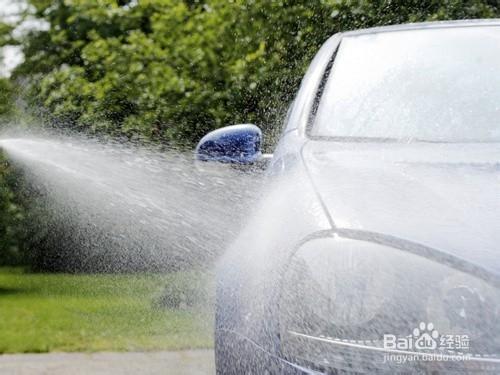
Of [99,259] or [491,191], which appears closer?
[491,191]

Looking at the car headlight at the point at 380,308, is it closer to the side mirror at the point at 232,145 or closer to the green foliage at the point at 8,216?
the side mirror at the point at 232,145

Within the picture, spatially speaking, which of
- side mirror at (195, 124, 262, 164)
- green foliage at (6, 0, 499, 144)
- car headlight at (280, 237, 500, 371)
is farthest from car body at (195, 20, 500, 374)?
green foliage at (6, 0, 499, 144)

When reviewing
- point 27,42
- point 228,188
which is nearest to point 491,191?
point 228,188

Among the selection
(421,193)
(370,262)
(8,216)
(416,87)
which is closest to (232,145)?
(416,87)

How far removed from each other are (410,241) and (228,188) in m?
6.10

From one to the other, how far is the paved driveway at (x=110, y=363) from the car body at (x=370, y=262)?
87.5 inches

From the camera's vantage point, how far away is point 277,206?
2723 millimetres

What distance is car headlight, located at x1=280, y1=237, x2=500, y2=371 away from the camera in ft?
7.29

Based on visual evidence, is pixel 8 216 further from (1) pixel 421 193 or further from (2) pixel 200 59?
(1) pixel 421 193

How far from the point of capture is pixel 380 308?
89.6 inches

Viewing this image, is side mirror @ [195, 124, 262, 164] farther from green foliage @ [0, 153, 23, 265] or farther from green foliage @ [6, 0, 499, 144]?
green foliage @ [0, 153, 23, 265]

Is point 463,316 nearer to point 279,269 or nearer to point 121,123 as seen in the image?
point 279,269

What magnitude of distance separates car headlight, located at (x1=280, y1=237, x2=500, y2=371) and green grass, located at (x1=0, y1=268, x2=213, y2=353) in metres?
3.44

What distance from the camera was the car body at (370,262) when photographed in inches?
88.0
